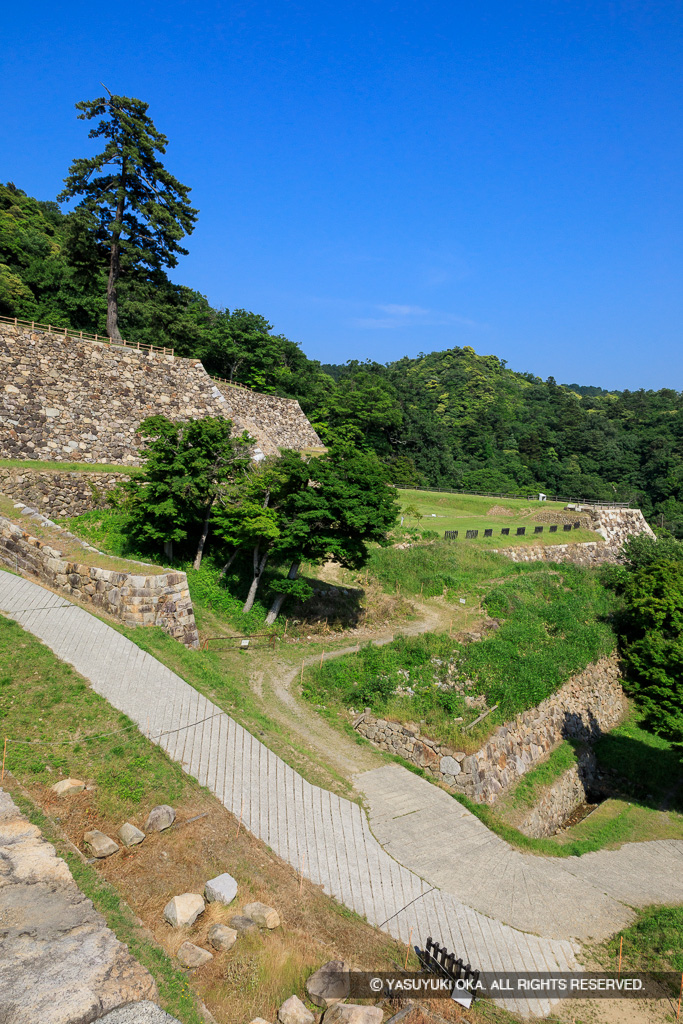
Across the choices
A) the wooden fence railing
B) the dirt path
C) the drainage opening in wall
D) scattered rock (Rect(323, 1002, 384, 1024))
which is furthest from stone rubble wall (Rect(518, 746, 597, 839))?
the wooden fence railing

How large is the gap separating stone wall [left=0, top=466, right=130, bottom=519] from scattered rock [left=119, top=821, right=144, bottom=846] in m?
13.7

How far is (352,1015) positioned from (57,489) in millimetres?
17269

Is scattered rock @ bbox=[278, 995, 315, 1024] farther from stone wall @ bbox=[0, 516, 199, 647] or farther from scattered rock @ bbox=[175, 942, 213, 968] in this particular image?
stone wall @ bbox=[0, 516, 199, 647]

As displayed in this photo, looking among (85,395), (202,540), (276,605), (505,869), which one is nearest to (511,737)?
(505,869)

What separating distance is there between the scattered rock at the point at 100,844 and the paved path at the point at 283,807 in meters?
1.82

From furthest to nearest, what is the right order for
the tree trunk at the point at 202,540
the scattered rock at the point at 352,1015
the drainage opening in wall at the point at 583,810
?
the tree trunk at the point at 202,540, the drainage opening in wall at the point at 583,810, the scattered rock at the point at 352,1015

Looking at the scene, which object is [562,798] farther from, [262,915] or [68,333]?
[68,333]

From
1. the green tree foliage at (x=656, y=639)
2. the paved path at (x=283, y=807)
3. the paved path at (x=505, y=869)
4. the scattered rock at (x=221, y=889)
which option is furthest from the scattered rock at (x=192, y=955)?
the green tree foliage at (x=656, y=639)

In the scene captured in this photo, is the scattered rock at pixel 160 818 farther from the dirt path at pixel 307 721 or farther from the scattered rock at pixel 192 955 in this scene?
the dirt path at pixel 307 721

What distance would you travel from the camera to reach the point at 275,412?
110 ft

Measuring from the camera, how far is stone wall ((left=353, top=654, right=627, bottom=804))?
39.4 ft

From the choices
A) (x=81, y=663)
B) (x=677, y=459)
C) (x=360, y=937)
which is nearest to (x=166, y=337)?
(x=81, y=663)

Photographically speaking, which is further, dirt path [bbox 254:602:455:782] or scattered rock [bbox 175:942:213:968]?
dirt path [bbox 254:602:455:782]

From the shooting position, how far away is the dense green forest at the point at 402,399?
30.8 metres
